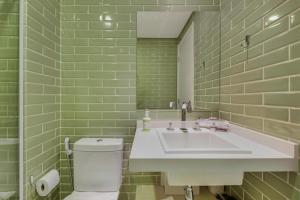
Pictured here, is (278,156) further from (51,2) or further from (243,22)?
(51,2)

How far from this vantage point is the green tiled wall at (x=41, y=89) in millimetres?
1672

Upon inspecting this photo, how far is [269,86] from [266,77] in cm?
6

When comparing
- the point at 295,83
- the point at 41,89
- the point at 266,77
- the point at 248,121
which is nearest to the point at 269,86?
the point at 266,77

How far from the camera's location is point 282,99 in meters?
1.14

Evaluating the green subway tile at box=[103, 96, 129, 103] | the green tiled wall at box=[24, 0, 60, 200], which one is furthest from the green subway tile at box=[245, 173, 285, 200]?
the green tiled wall at box=[24, 0, 60, 200]

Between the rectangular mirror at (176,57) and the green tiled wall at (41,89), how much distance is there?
75 centimetres

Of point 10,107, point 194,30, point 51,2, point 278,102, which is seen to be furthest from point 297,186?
point 51,2

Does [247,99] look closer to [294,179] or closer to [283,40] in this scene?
[283,40]

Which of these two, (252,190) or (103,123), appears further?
(103,123)

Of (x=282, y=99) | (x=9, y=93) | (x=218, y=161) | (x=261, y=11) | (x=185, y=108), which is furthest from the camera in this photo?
(x=185, y=108)

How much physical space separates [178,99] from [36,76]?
1211mm

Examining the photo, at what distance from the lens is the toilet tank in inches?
78.1

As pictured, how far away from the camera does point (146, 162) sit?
1.04 meters

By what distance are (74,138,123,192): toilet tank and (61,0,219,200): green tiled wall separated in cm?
23
